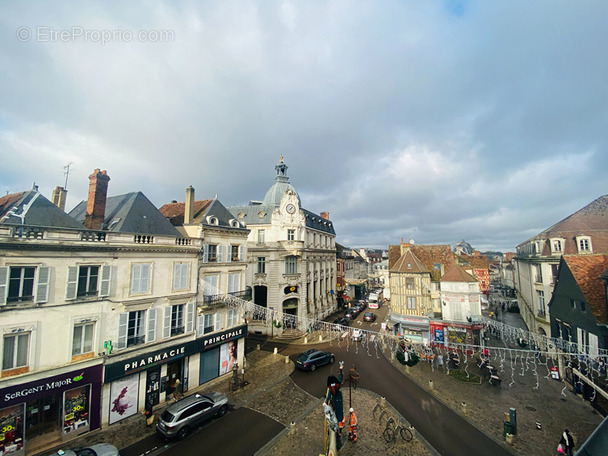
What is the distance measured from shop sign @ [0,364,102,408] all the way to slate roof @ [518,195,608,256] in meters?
37.9

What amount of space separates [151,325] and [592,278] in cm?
2950

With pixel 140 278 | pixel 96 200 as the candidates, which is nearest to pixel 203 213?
pixel 96 200

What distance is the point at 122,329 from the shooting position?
15891 mm

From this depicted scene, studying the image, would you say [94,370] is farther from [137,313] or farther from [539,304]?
[539,304]

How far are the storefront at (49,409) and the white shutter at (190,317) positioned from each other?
17.6ft

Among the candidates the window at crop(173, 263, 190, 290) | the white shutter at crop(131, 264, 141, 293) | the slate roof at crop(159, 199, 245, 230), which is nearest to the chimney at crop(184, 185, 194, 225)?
the slate roof at crop(159, 199, 245, 230)

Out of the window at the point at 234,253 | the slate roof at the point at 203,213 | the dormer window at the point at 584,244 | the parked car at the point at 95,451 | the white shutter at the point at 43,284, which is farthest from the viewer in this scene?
the dormer window at the point at 584,244

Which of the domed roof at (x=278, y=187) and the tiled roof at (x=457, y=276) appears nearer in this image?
the tiled roof at (x=457, y=276)

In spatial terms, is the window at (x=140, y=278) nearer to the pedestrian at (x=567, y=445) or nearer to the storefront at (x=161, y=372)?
the storefront at (x=161, y=372)

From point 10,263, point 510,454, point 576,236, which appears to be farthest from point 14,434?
point 576,236

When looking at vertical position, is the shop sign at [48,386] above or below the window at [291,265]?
below

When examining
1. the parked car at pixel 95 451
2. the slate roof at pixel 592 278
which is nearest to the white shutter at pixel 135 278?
the parked car at pixel 95 451

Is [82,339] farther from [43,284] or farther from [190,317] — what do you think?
[190,317]

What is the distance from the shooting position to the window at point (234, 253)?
949 inches
